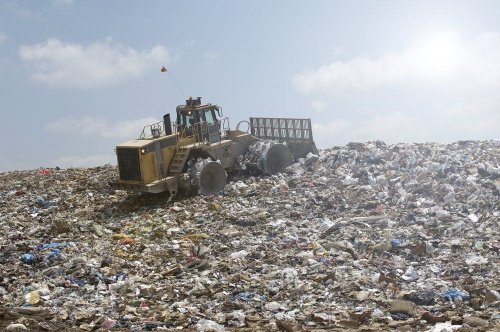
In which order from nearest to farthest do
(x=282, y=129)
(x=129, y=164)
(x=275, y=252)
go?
1. (x=275, y=252)
2. (x=129, y=164)
3. (x=282, y=129)

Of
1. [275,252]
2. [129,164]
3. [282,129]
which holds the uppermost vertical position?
[282,129]

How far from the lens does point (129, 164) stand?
1267cm

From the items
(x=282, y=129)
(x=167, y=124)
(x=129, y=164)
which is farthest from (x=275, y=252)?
(x=282, y=129)

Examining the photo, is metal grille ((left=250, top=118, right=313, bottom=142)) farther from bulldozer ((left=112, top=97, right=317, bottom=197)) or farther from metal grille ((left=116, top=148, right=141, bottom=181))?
metal grille ((left=116, top=148, right=141, bottom=181))

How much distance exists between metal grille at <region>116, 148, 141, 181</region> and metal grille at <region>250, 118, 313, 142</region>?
532 cm

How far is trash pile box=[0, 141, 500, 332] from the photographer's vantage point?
7.14m

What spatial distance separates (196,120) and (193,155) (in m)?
0.85

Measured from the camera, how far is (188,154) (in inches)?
517

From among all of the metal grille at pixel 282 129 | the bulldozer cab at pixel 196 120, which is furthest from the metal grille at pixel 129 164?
the metal grille at pixel 282 129

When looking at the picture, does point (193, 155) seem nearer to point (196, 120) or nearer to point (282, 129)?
point (196, 120)

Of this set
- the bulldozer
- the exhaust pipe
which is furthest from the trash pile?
the exhaust pipe

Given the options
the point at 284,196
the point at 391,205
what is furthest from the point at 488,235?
the point at 284,196

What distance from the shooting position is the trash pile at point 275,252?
714 centimetres

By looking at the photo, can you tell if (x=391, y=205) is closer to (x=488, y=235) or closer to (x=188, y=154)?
(x=488, y=235)
